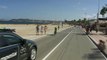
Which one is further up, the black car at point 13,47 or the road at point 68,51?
the black car at point 13,47

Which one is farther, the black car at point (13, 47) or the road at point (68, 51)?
the road at point (68, 51)

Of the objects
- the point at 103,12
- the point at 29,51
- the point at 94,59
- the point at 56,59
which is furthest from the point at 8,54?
the point at 103,12

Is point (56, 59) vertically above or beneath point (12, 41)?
beneath

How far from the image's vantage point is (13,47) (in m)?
9.46

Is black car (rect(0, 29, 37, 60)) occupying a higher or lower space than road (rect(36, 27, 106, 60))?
higher

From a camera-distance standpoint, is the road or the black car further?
the road

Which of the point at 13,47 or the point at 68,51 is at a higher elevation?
the point at 13,47

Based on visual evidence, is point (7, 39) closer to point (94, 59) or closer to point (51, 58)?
point (51, 58)

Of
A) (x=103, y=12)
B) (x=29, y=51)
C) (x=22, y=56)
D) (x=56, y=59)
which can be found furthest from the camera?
(x=103, y=12)

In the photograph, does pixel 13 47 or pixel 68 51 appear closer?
pixel 13 47

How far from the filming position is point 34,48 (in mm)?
12016

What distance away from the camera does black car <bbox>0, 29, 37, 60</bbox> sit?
886cm

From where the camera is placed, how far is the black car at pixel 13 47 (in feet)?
29.1

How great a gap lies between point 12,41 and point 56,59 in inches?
153
